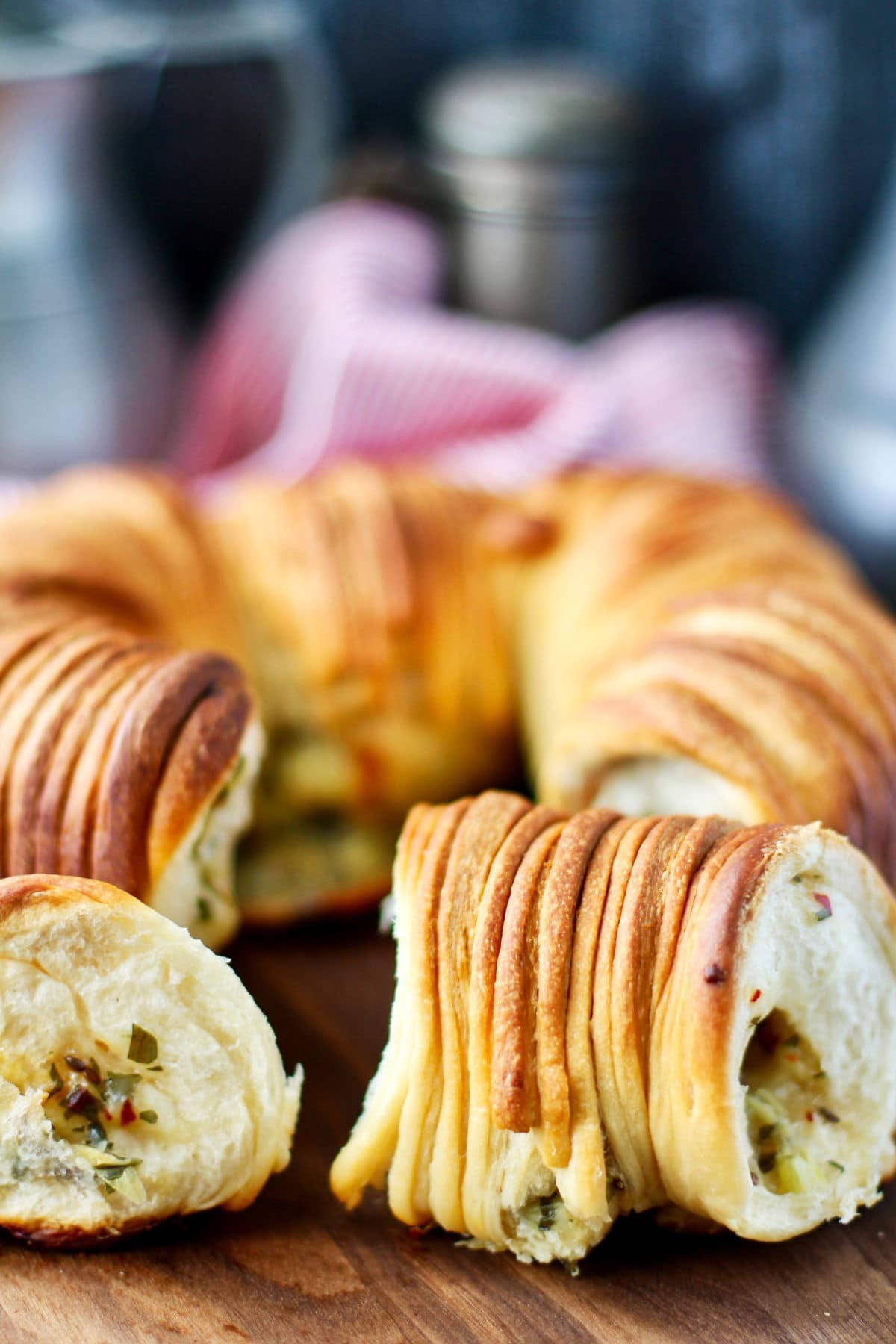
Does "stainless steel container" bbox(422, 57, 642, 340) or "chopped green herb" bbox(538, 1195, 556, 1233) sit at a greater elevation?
"stainless steel container" bbox(422, 57, 642, 340)

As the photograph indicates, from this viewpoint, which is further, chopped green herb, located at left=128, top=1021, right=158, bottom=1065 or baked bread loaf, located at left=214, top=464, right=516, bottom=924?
baked bread loaf, located at left=214, top=464, right=516, bottom=924

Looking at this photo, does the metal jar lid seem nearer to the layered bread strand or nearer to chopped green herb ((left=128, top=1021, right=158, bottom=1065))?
the layered bread strand

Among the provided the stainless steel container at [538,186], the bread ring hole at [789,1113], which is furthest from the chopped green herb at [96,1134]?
the stainless steel container at [538,186]

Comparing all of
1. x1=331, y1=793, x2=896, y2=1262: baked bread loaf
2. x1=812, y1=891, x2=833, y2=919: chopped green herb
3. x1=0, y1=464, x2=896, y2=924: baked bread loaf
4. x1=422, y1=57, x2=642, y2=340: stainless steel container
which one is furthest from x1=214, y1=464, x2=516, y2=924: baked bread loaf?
x1=422, y1=57, x2=642, y2=340: stainless steel container

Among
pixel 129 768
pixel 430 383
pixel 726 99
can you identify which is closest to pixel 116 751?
pixel 129 768

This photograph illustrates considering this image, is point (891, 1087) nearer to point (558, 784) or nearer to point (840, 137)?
point (558, 784)

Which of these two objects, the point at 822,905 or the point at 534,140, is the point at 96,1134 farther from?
the point at 534,140

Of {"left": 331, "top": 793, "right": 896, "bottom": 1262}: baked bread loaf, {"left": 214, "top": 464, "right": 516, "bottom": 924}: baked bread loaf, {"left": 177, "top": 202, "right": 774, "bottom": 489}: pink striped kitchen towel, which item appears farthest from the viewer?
{"left": 177, "top": 202, "right": 774, "bottom": 489}: pink striped kitchen towel
